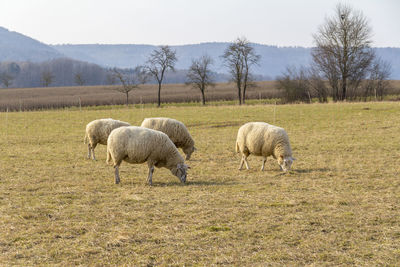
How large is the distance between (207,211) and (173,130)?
24.2 feet

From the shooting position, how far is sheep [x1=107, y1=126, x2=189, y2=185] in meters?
10.7

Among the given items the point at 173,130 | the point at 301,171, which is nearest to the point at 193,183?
the point at 301,171

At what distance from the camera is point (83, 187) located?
10.7 meters

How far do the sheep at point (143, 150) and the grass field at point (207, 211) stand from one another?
52 centimetres

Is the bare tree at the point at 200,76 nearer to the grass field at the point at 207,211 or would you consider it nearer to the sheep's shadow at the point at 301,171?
the grass field at the point at 207,211

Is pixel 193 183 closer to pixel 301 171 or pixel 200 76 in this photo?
pixel 301 171

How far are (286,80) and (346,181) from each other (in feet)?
140

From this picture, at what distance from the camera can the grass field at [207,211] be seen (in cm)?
620

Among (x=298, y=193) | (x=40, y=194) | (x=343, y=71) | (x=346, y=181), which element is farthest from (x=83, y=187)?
(x=343, y=71)

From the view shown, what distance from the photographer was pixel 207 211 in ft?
27.2

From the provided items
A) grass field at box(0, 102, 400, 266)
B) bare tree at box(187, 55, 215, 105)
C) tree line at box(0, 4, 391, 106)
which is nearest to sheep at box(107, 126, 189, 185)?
grass field at box(0, 102, 400, 266)

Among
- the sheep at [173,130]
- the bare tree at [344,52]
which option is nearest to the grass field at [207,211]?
the sheep at [173,130]

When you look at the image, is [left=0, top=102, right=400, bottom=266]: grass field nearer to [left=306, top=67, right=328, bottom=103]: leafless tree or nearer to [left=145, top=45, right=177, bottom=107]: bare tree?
[left=306, top=67, right=328, bottom=103]: leafless tree

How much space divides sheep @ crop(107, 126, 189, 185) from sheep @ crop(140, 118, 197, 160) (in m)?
3.99
